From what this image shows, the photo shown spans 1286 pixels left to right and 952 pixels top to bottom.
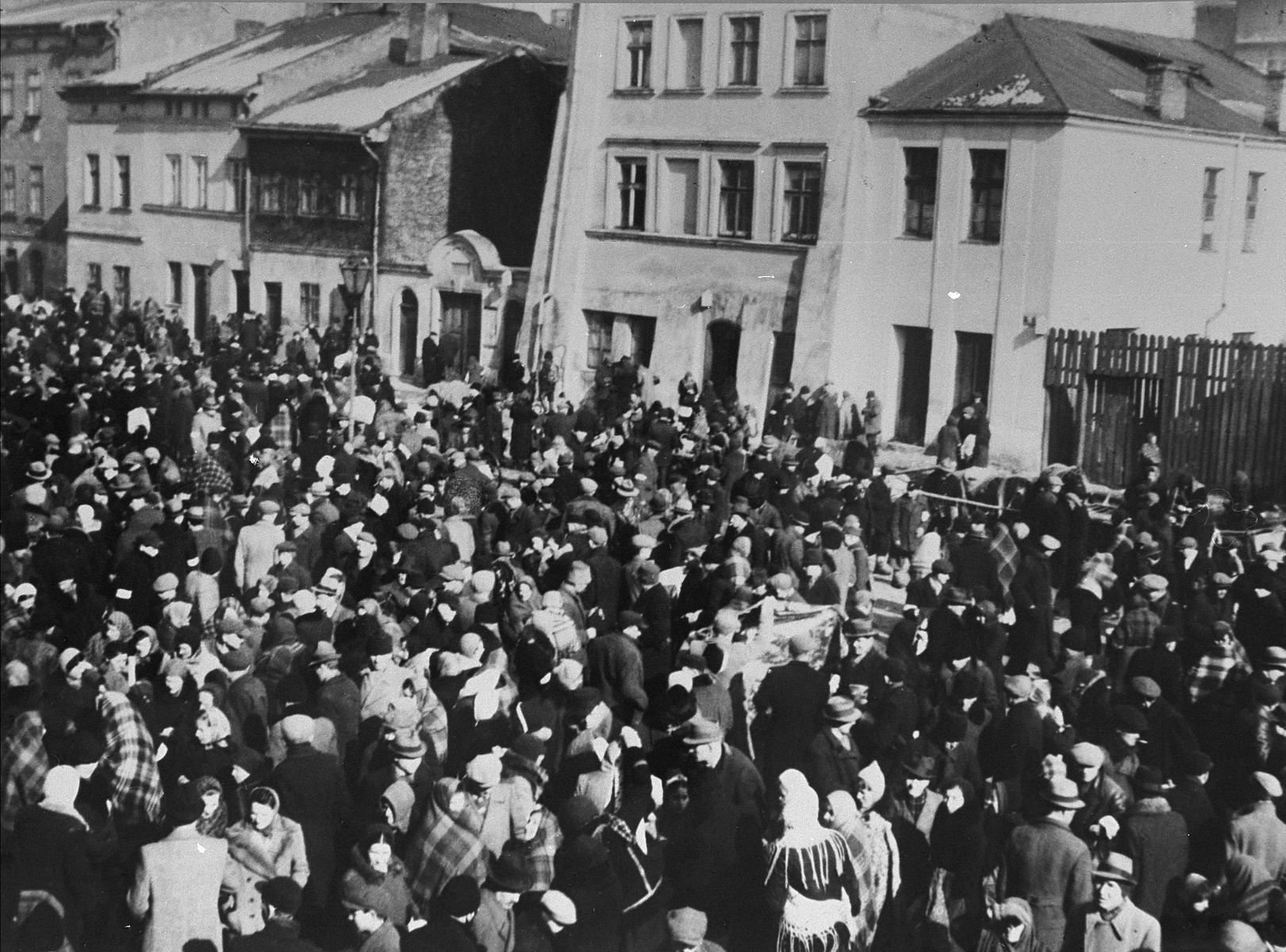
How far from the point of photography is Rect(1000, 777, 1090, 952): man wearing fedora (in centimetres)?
561

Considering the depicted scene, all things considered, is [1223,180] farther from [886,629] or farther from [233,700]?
[233,700]

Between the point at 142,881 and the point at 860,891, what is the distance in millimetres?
2725

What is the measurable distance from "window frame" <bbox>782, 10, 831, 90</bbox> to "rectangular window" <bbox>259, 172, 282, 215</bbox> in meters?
3.13

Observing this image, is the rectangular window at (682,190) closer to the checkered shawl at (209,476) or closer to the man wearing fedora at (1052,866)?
the checkered shawl at (209,476)

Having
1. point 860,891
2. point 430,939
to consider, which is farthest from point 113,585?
point 860,891

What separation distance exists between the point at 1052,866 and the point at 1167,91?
4.47 metres

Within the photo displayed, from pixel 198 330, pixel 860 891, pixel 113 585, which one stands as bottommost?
pixel 860 891

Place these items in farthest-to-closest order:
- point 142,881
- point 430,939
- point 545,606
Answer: point 545,606
point 142,881
point 430,939

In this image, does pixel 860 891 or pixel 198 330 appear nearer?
pixel 860 891

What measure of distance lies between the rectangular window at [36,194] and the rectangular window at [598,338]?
133 inches

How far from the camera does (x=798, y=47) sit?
905cm

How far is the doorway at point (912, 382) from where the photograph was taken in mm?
9195

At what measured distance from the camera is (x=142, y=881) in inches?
220

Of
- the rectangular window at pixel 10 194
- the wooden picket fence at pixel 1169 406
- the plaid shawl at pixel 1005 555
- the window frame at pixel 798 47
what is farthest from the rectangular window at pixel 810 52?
the rectangular window at pixel 10 194
